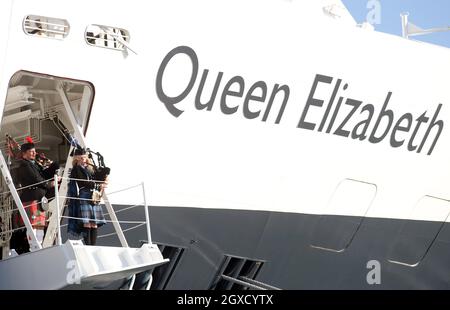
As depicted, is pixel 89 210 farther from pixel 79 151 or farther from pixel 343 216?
pixel 343 216

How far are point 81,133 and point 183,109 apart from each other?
3.52ft

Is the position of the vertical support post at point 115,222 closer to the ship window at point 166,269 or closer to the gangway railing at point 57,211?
the gangway railing at point 57,211

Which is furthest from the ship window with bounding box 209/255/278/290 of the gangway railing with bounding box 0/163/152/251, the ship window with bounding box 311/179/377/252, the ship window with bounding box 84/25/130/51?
the ship window with bounding box 84/25/130/51

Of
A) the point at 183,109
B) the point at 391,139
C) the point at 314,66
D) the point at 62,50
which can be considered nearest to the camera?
the point at 62,50

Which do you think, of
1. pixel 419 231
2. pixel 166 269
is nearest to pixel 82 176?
pixel 166 269

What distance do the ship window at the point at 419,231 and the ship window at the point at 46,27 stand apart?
4.64m

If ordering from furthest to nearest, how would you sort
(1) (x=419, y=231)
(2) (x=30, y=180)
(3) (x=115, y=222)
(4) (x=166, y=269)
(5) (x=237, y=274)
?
(1) (x=419, y=231) < (5) (x=237, y=274) < (4) (x=166, y=269) < (2) (x=30, y=180) < (3) (x=115, y=222)

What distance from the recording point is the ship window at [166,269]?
8898 mm

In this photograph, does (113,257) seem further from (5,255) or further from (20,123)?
(20,123)

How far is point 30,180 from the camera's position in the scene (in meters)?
8.02

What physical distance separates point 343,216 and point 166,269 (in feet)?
7.20

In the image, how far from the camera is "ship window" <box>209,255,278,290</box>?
9328mm

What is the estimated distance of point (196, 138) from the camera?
8.95 meters
